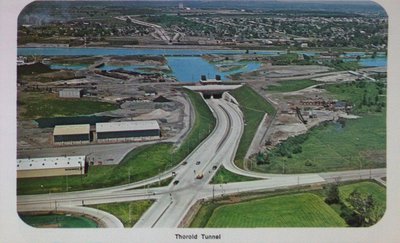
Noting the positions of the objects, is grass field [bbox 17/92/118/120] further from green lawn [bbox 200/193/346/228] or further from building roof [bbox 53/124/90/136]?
green lawn [bbox 200/193/346/228]

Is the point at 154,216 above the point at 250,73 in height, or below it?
below

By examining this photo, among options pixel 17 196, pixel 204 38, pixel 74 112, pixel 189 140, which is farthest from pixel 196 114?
pixel 17 196

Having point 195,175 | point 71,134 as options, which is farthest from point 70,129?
point 195,175

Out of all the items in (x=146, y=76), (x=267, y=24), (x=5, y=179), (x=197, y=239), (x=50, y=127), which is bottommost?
(x=197, y=239)

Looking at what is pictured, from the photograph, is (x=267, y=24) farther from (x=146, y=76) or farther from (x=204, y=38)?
(x=146, y=76)

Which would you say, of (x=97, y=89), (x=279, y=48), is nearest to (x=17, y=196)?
(x=97, y=89)

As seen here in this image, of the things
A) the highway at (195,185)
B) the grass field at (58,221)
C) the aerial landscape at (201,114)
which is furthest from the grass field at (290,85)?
the grass field at (58,221)

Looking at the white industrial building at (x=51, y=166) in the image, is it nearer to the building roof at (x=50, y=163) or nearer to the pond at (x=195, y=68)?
the building roof at (x=50, y=163)
